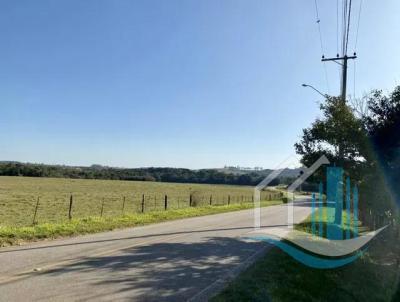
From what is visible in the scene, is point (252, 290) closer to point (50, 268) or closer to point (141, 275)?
point (141, 275)

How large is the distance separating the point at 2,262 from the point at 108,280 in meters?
2.67

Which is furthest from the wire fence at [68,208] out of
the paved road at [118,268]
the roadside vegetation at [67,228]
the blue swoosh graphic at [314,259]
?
the blue swoosh graphic at [314,259]

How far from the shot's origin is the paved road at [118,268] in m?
6.45

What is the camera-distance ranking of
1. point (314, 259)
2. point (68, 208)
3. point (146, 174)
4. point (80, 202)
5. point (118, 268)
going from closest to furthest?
1. point (118, 268)
2. point (314, 259)
3. point (68, 208)
4. point (80, 202)
5. point (146, 174)

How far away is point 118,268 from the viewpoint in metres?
8.39

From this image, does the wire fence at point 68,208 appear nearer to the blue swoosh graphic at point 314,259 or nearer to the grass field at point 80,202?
the grass field at point 80,202

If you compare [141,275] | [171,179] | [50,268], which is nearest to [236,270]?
[141,275]

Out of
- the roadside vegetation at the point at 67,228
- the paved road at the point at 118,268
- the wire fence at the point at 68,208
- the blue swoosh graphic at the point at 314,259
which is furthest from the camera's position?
the wire fence at the point at 68,208

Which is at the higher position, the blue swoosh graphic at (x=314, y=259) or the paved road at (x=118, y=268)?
the paved road at (x=118, y=268)

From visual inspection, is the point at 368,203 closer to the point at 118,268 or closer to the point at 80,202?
the point at 118,268

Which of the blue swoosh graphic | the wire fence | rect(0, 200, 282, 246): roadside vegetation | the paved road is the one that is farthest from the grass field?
the blue swoosh graphic

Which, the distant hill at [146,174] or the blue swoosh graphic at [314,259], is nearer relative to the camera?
the blue swoosh graphic at [314,259]

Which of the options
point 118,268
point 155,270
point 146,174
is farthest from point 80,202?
point 146,174

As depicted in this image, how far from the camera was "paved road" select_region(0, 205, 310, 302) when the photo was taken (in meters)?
6.45
